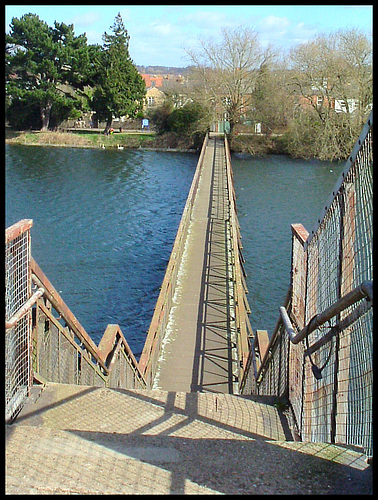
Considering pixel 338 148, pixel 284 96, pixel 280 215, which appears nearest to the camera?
pixel 280 215

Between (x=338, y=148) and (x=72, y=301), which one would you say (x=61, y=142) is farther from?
(x=72, y=301)

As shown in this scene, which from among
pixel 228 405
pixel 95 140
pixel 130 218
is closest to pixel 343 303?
pixel 228 405

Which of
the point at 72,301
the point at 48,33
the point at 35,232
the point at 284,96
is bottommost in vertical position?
the point at 72,301

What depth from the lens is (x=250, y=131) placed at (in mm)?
56188

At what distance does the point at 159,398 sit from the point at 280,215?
2701cm

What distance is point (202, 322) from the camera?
11.8 m

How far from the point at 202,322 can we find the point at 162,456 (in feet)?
28.5

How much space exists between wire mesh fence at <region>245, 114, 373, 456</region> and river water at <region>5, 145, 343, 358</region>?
12726mm

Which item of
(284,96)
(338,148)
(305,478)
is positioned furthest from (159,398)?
(284,96)

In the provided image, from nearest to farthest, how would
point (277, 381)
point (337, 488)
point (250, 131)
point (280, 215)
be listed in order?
point (337, 488), point (277, 381), point (280, 215), point (250, 131)

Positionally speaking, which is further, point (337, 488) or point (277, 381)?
point (277, 381)

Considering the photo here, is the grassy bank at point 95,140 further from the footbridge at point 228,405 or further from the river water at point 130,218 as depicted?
the footbridge at point 228,405

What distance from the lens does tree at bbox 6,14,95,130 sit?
183ft

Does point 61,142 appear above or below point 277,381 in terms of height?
above
